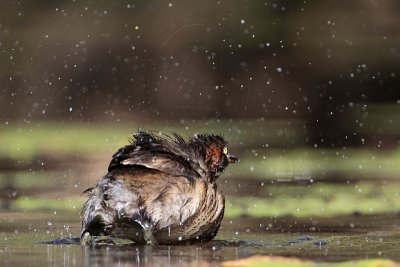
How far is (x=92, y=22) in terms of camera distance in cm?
1988

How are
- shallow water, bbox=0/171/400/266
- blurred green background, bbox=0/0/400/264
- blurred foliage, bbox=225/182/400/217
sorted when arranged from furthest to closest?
blurred green background, bbox=0/0/400/264, blurred foliage, bbox=225/182/400/217, shallow water, bbox=0/171/400/266

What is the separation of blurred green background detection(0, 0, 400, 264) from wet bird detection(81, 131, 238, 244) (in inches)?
113

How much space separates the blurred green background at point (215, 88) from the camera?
15219 millimetres

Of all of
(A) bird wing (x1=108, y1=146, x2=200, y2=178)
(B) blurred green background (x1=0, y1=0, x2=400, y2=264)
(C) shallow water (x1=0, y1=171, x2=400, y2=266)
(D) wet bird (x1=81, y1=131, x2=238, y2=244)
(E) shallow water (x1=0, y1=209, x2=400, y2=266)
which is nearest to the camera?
(E) shallow water (x1=0, y1=209, x2=400, y2=266)

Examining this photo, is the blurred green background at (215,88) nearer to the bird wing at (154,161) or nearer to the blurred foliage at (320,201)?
the blurred foliage at (320,201)

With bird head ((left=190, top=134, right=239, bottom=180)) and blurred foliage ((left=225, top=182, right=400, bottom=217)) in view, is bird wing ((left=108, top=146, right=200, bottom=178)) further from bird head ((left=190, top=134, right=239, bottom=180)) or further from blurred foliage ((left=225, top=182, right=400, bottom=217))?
blurred foliage ((left=225, top=182, right=400, bottom=217))

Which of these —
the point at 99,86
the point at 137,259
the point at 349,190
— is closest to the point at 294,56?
the point at 99,86

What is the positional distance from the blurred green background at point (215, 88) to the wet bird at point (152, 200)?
2.87m

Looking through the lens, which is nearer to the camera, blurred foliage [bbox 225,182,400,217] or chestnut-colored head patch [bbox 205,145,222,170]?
chestnut-colored head patch [bbox 205,145,222,170]

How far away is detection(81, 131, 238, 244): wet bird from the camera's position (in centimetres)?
1074

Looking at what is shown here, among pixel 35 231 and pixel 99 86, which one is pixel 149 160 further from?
pixel 99 86

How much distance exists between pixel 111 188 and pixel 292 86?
7888 mm

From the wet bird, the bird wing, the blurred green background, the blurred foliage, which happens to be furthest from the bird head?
the blurred green background

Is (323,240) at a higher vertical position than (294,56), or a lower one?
lower
